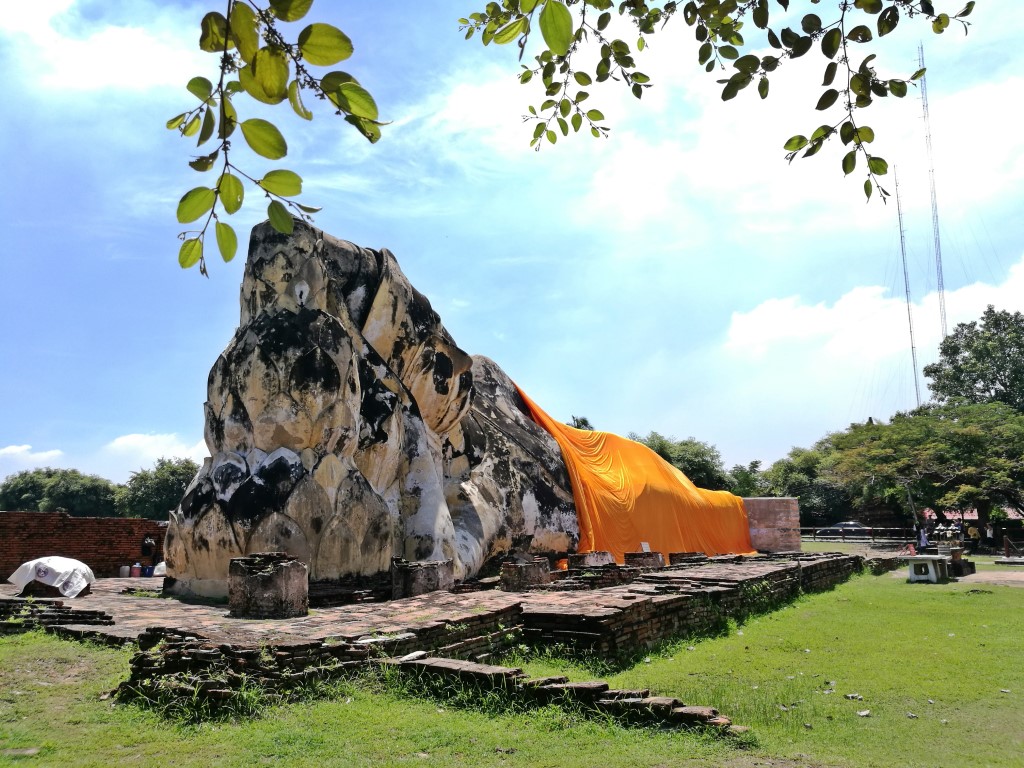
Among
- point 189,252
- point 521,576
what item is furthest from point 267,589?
point 189,252

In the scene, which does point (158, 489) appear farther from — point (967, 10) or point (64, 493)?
point (967, 10)

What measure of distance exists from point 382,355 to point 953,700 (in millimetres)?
10202

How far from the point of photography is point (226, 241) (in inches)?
68.2

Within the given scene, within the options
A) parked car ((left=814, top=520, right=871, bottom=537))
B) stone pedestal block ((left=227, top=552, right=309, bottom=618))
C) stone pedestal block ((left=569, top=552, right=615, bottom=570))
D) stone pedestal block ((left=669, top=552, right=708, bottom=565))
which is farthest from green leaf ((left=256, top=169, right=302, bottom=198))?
parked car ((left=814, top=520, right=871, bottom=537))

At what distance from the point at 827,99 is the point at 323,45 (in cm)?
151

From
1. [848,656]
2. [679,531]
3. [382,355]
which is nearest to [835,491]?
[679,531]

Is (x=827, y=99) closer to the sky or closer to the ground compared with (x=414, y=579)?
closer to the sky

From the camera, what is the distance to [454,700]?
4.69 m

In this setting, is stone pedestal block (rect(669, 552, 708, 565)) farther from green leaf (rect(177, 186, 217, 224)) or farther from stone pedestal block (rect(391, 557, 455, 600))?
green leaf (rect(177, 186, 217, 224))

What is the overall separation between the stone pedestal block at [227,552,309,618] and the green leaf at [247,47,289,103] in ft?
23.0

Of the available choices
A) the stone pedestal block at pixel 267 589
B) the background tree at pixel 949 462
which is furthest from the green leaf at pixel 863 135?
the background tree at pixel 949 462

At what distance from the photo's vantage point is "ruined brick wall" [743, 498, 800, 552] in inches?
956

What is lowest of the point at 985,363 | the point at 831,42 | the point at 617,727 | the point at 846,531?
the point at 846,531

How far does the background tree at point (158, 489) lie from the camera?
1389 inches
